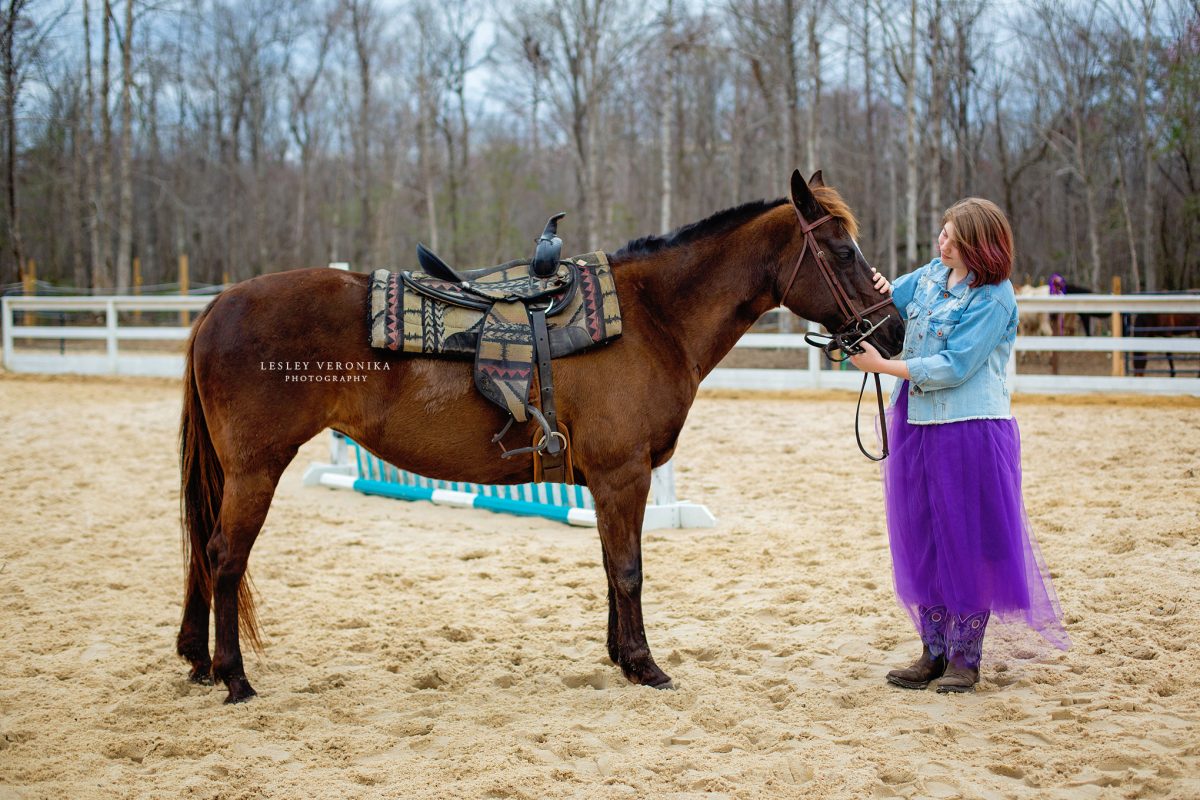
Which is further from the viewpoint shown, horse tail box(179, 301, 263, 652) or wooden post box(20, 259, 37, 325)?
wooden post box(20, 259, 37, 325)

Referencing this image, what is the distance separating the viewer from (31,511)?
6.33 metres

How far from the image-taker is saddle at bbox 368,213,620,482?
11.3 ft

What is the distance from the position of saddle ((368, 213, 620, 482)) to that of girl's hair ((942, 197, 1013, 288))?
134cm

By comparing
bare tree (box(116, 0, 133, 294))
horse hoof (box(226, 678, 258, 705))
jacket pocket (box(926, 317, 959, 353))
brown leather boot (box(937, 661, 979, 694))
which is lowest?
horse hoof (box(226, 678, 258, 705))

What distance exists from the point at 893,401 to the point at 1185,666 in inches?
57.3

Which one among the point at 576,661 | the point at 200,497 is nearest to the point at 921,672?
the point at 576,661

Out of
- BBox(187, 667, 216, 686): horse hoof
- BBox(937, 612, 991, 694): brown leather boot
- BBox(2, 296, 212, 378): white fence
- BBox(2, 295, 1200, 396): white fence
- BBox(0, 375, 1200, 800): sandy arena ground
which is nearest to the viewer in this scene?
BBox(0, 375, 1200, 800): sandy arena ground

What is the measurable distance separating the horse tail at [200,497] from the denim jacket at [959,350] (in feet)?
9.27

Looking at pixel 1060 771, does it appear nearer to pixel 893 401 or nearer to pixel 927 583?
pixel 927 583

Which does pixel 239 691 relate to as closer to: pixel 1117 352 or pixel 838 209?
pixel 838 209

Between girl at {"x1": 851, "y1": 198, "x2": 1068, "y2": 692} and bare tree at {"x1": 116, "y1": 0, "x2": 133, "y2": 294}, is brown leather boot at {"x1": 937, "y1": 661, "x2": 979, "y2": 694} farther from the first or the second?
bare tree at {"x1": 116, "y1": 0, "x2": 133, "y2": 294}

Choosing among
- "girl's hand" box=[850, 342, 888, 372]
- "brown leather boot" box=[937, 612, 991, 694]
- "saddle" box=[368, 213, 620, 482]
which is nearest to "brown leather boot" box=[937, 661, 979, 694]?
"brown leather boot" box=[937, 612, 991, 694]

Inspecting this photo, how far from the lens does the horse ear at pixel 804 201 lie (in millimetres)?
3428

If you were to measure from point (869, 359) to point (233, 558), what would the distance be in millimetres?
2593
